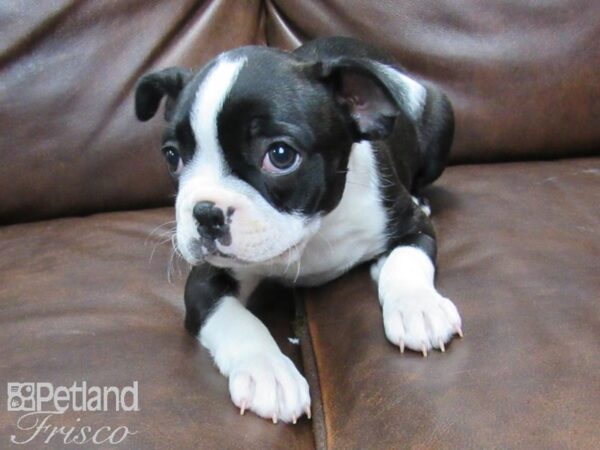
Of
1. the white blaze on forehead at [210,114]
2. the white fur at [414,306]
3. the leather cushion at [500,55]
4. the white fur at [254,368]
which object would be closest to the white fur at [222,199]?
A: the white blaze on forehead at [210,114]

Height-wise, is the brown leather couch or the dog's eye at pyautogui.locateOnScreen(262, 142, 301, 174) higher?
the dog's eye at pyautogui.locateOnScreen(262, 142, 301, 174)

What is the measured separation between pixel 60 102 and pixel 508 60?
4.24 feet

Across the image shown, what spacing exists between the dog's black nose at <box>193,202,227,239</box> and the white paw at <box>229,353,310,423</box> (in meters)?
0.23

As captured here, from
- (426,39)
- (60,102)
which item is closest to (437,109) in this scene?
(426,39)

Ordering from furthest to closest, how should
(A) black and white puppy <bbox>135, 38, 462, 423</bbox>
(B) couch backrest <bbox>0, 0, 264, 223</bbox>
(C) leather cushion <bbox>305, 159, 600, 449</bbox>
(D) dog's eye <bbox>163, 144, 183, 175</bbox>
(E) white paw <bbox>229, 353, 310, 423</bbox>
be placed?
(B) couch backrest <bbox>0, 0, 264, 223</bbox>
(D) dog's eye <bbox>163, 144, 183, 175</bbox>
(A) black and white puppy <bbox>135, 38, 462, 423</bbox>
(E) white paw <bbox>229, 353, 310, 423</bbox>
(C) leather cushion <bbox>305, 159, 600, 449</bbox>

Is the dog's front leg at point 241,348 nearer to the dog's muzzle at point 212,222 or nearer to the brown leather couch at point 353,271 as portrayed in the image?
the brown leather couch at point 353,271

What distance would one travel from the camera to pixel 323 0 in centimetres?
224

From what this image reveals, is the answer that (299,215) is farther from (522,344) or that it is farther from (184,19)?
(184,19)

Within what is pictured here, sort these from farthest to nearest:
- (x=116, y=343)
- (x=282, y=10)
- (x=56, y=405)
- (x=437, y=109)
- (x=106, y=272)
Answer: (x=282, y=10) < (x=437, y=109) < (x=106, y=272) < (x=116, y=343) < (x=56, y=405)

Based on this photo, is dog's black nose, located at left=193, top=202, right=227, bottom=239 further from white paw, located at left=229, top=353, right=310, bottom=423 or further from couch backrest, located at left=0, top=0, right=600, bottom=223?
couch backrest, located at left=0, top=0, right=600, bottom=223

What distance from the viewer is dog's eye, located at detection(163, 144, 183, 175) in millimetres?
1467
